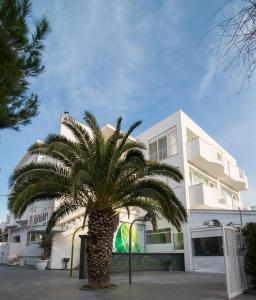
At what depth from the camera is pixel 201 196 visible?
21.5m

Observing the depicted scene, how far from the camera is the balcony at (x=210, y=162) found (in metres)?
22.8

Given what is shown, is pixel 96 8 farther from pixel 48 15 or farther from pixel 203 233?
pixel 203 233

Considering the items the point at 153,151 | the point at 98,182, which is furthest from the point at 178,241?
the point at 98,182

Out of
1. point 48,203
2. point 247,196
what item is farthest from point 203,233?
point 247,196

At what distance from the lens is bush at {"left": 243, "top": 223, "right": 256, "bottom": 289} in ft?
31.8

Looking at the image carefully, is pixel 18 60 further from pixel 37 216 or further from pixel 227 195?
pixel 227 195

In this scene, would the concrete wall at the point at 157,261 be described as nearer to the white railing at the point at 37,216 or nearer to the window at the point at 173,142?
the window at the point at 173,142

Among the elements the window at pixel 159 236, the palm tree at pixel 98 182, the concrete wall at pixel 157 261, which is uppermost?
the palm tree at pixel 98 182

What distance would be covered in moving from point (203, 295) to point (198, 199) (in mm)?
12536

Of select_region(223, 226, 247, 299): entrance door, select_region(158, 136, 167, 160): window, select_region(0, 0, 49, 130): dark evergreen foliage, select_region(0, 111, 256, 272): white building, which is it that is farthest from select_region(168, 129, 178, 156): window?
select_region(0, 0, 49, 130): dark evergreen foliage

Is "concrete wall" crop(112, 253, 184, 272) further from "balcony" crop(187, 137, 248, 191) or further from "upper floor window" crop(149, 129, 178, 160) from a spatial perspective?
"upper floor window" crop(149, 129, 178, 160)

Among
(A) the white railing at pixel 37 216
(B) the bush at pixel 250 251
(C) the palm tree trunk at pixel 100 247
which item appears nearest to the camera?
(B) the bush at pixel 250 251

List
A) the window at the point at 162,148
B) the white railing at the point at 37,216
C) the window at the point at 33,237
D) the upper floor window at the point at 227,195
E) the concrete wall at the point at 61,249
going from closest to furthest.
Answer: the concrete wall at the point at 61,249 → the white railing at the point at 37,216 → the window at the point at 162,148 → the window at the point at 33,237 → the upper floor window at the point at 227,195

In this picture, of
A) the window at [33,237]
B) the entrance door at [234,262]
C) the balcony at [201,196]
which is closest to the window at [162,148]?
the balcony at [201,196]
